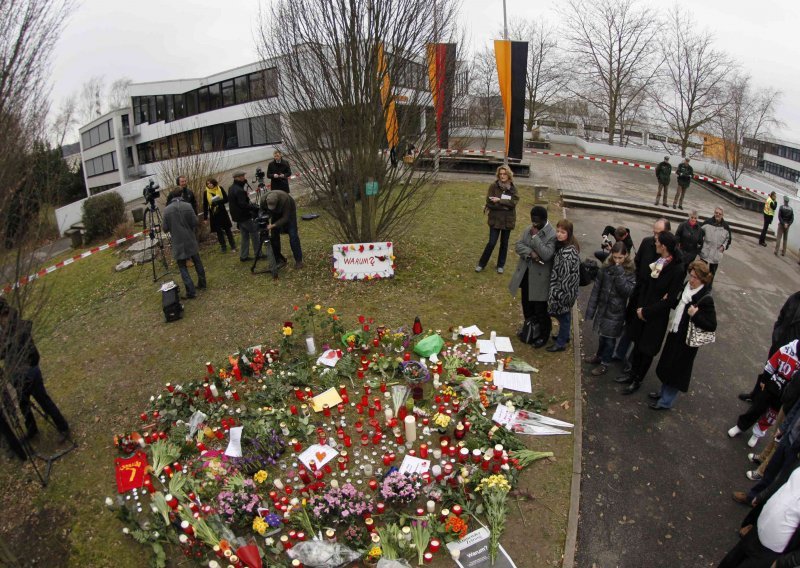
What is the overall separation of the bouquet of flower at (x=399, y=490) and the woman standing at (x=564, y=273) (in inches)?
125

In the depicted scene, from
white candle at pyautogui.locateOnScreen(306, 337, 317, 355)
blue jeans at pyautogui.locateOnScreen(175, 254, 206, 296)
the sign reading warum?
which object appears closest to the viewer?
white candle at pyautogui.locateOnScreen(306, 337, 317, 355)

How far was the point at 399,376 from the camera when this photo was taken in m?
6.40

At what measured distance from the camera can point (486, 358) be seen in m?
6.69

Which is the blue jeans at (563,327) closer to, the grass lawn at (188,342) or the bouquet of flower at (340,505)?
the grass lawn at (188,342)

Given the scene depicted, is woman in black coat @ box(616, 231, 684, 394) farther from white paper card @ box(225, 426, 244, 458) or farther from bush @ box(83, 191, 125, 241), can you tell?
bush @ box(83, 191, 125, 241)

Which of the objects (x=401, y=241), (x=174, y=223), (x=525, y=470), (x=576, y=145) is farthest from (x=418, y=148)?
(x=576, y=145)

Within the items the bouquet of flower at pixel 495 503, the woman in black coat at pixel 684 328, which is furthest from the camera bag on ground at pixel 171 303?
the woman in black coat at pixel 684 328

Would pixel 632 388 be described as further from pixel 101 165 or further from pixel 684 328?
pixel 101 165

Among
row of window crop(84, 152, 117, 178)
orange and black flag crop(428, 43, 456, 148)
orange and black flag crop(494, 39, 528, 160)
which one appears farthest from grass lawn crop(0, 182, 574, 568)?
row of window crop(84, 152, 117, 178)

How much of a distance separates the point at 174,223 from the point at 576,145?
26882 millimetres

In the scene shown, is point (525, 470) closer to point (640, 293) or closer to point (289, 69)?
point (640, 293)

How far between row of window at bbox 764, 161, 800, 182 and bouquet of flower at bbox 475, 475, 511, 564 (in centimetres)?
6988

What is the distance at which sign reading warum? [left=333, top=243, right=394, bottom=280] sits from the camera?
29.6ft

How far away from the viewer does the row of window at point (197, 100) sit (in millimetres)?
29531
